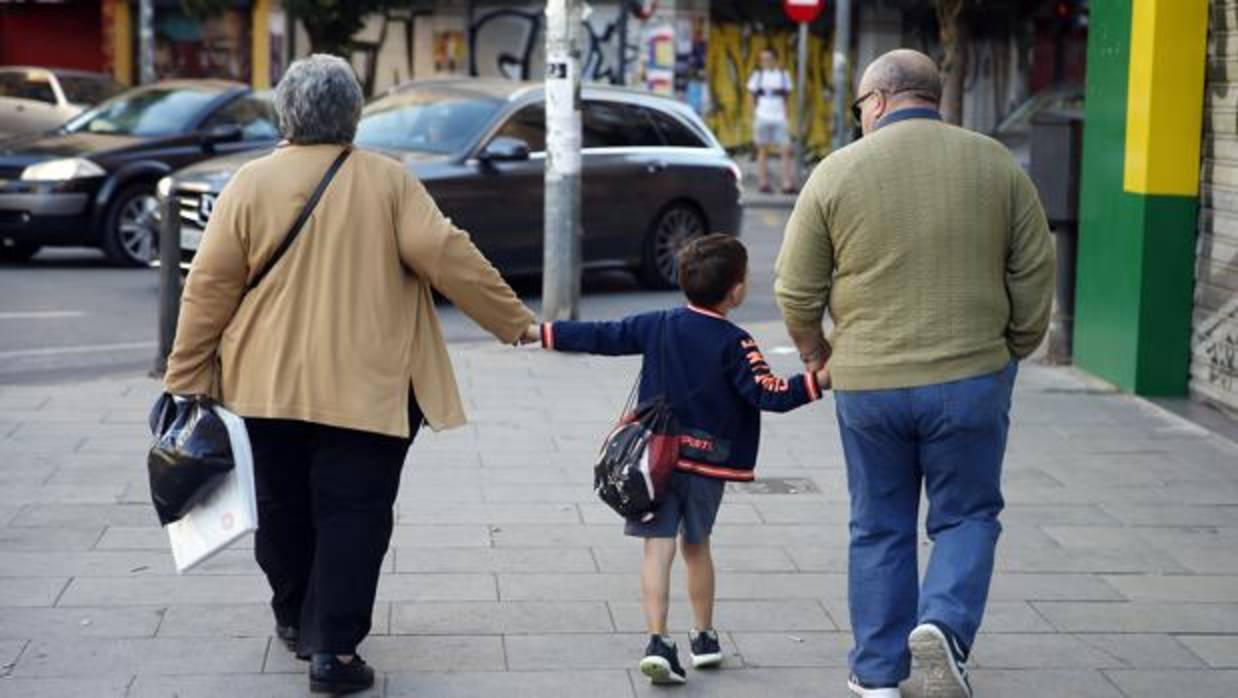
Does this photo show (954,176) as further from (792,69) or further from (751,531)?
(792,69)

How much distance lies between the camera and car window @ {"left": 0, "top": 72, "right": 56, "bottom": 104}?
857 inches

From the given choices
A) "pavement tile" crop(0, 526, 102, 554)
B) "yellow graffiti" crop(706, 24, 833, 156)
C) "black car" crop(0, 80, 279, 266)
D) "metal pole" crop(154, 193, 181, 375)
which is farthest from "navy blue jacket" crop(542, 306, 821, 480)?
"yellow graffiti" crop(706, 24, 833, 156)

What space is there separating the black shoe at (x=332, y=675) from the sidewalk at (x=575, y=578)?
0.11 meters

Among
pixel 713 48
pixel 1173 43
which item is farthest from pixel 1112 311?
pixel 713 48

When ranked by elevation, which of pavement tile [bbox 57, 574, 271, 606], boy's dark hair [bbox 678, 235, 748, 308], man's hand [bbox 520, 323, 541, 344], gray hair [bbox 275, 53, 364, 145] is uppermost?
gray hair [bbox 275, 53, 364, 145]

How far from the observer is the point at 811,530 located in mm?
7707

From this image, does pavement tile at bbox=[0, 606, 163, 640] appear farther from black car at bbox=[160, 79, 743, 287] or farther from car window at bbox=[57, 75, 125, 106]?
car window at bbox=[57, 75, 125, 106]

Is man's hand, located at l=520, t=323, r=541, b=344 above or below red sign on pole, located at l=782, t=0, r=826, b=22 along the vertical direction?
below

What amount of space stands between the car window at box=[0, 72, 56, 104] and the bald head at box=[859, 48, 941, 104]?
57.8ft

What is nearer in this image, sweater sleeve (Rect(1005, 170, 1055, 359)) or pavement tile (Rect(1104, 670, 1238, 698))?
sweater sleeve (Rect(1005, 170, 1055, 359))

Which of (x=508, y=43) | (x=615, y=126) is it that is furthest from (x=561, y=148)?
(x=508, y=43)

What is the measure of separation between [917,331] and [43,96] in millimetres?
18064

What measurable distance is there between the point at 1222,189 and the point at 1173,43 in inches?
30.8

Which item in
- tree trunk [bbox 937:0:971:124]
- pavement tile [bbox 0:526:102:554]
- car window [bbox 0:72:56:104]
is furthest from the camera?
tree trunk [bbox 937:0:971:124]
